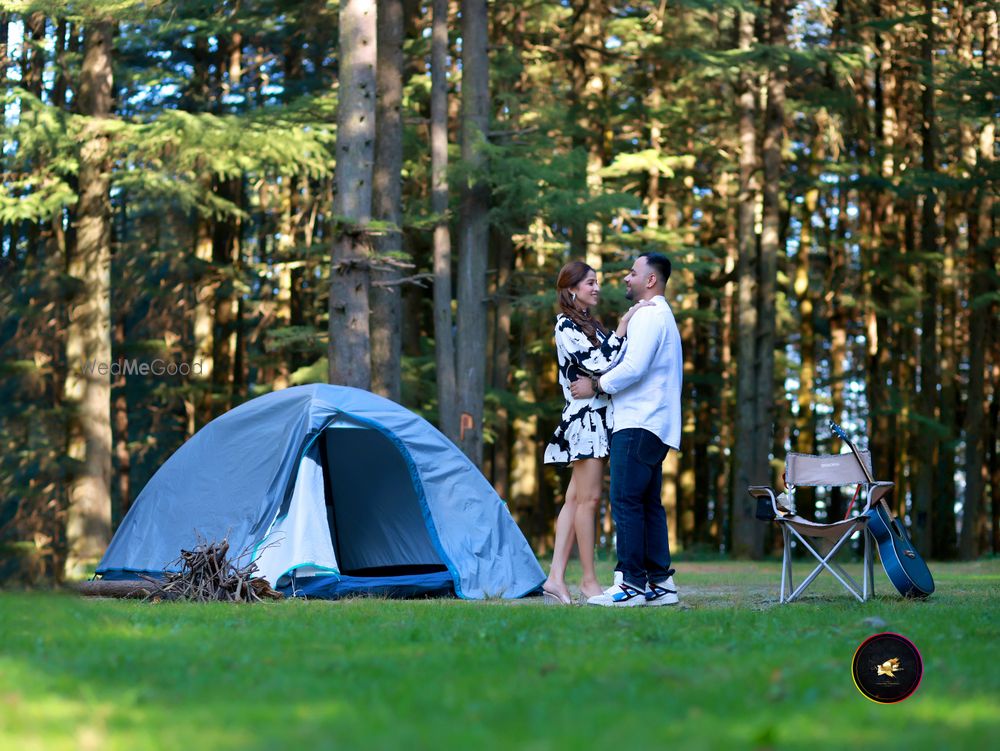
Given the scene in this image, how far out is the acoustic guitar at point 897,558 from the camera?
7.31 metres

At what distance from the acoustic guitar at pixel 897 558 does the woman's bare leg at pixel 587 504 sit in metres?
1.44

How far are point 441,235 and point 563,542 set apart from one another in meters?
8.52

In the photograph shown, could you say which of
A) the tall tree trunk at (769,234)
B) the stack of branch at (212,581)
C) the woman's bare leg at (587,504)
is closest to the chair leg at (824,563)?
the woman's bare leg at (587,504)

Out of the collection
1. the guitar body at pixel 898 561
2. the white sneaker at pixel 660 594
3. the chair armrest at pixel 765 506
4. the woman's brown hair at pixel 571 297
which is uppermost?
the woman's brown hair at pixel 571 297

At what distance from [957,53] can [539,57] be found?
7.20 m

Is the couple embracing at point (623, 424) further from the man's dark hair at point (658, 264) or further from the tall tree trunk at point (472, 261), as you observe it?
the tall tree trunk at point (472, 261)

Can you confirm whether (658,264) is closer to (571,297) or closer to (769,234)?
(571,297)

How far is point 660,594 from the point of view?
709 centimetres

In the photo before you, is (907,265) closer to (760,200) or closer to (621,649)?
(760,200)

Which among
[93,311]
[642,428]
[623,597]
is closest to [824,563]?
[623,597]

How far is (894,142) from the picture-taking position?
2222 cm

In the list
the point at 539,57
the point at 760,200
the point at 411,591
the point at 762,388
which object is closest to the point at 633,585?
the point at 411,591

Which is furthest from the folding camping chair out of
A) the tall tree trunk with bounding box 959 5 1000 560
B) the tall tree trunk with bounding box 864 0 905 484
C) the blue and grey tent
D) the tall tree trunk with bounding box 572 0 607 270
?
the tall tree trunk with bounding box 864 0 905 484

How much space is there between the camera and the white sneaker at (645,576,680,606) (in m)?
7.07
